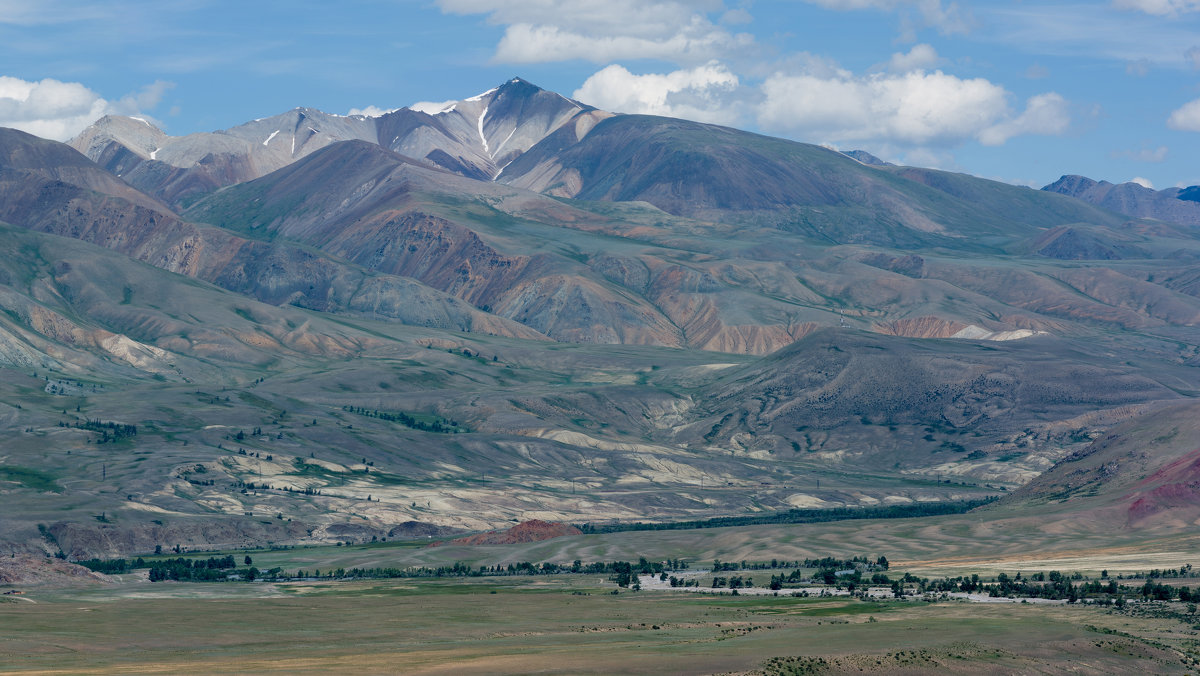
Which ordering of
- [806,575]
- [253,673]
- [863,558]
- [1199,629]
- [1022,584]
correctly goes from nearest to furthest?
[253,673] < [1199,629] < [1022,584] < [806,575] < [863,558]

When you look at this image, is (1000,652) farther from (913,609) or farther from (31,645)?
(31,645)

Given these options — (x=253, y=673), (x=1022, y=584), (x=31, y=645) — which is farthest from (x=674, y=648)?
(x=1022, y=584)

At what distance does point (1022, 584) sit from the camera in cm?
15300

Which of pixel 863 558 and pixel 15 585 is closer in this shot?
pixel 15 585

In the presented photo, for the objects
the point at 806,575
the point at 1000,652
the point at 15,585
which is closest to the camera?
the point at 1000,652

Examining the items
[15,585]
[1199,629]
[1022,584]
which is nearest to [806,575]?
[1022,584]

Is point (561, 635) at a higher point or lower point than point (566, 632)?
higher

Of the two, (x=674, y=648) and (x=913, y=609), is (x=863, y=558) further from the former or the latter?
(x=674, y=648)

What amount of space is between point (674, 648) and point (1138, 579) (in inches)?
2795

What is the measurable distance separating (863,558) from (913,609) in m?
65.0

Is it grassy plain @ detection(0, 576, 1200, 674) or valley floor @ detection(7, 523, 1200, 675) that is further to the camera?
valley floor @ detection(7, 523, 1200, 675)

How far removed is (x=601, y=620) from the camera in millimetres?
129625

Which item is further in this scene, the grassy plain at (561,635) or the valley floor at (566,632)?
the valley floor at (566,632)

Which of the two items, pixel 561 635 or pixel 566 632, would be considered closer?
pixel 561 635
